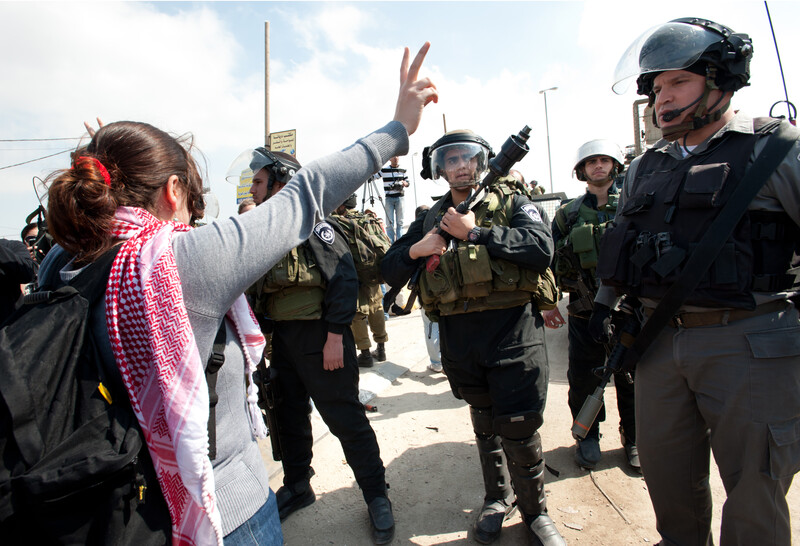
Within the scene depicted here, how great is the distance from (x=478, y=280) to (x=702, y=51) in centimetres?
131

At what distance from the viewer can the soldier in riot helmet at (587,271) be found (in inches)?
121

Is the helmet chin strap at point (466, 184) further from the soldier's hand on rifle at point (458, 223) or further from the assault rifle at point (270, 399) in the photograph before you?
the assault rifle at point (270, 399)

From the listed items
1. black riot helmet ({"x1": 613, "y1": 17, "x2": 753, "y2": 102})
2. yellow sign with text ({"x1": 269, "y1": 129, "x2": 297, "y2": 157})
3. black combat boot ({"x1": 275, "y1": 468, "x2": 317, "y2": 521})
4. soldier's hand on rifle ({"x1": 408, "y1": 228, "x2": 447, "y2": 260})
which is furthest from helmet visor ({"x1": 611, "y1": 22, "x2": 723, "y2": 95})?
yellow sign with text ({"x1": 269, "y1": 129, "x2": 297, "y2": 157})

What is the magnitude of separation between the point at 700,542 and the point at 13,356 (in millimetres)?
2419

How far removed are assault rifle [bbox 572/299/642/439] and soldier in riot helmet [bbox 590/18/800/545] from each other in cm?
9

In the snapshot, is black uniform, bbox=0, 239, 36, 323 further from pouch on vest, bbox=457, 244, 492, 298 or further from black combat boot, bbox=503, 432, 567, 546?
black combat boot, bbox=503, 432, 567, 546

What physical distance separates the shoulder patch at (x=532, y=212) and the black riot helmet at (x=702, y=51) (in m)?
0.80

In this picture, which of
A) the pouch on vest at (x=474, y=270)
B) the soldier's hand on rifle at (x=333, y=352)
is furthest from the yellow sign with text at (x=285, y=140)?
the pouch on vest at (x=474, y=270)

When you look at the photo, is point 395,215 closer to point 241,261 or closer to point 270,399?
point 270,399

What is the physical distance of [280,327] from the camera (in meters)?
2.71

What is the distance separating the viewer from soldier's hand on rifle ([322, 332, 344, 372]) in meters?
2.53

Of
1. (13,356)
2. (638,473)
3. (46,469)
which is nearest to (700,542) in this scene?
(638,473)

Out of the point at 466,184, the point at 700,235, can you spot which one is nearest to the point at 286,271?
the point at 466,184

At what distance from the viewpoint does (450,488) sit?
9.78 ft
